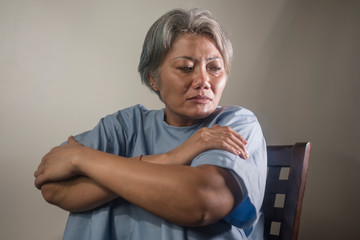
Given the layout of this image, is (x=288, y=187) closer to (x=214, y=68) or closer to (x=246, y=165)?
(x=246, y=165)

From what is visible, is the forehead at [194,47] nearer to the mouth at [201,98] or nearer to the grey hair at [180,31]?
the grey hair at [180,31]

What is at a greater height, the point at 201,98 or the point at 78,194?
the point at 201,98

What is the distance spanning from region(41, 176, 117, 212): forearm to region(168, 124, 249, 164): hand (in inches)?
8.1

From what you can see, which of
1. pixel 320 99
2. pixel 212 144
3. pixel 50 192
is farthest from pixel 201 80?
pixel 320 99

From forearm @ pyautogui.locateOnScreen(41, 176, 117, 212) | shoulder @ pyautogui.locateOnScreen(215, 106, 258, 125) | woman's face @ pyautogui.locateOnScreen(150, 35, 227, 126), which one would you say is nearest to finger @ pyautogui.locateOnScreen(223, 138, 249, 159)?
shoulder @ pyautogui.locateOnScreen(215, 106, 258, 125)

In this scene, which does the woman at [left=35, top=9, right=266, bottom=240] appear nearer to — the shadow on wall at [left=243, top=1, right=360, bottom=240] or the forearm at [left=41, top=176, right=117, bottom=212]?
the forearm at [left=41, top=176, right=117, bottom=212]

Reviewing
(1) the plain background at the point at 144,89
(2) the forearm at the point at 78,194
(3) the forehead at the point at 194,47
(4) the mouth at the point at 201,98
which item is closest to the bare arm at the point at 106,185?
(2) the forearm at the point at 78,194

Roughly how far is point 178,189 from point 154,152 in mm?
391

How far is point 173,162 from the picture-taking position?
0.86 meters

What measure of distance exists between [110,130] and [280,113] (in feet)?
2.96

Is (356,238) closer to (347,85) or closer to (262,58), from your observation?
(347,85)

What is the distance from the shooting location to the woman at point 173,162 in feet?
2.39

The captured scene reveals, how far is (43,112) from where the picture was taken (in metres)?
1.71

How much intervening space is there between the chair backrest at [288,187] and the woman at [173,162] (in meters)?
0.09
